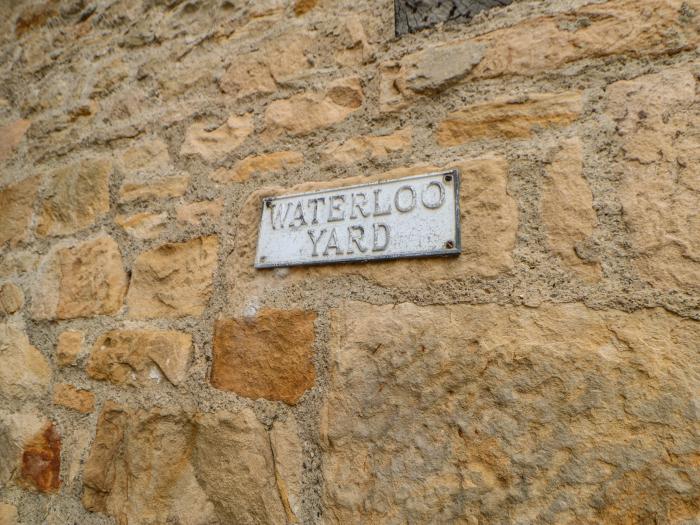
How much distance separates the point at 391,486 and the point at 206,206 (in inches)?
25.4

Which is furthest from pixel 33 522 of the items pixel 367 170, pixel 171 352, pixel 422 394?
pixel 367 170

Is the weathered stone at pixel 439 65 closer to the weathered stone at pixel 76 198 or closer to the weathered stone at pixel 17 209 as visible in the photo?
the weathered stone at pixel 76 198

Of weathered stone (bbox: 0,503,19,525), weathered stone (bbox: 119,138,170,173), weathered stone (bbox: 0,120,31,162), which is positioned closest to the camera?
weathered stone (bbox: 0,503,19,525)

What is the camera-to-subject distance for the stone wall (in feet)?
1.95

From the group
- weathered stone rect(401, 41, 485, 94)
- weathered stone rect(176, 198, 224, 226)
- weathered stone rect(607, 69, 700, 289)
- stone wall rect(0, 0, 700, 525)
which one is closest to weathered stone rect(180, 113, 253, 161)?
stone wall rect(0, 0, 700, 525)

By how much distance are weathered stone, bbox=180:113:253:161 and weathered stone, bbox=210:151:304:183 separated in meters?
0.05

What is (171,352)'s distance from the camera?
0.89 meters

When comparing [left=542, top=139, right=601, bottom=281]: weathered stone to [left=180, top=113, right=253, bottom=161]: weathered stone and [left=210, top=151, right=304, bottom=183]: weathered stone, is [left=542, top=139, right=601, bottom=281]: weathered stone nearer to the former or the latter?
[left=210, top=151, right=304, bottom=183]: weathered stone

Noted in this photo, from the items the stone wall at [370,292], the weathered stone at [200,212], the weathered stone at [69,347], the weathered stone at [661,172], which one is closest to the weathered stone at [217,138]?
the stone wall at [370,292]

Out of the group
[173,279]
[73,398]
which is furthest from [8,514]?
[173,279]

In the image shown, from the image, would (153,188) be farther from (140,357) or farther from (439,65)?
(439,65)

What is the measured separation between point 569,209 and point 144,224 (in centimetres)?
85

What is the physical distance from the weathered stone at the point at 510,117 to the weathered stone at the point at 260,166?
295mm

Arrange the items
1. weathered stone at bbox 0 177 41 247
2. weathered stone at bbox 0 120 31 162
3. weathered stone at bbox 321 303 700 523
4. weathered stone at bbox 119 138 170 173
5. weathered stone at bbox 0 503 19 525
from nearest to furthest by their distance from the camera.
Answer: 1. weathered stone at bbox 321 303 700 523
2. weathered stone at bbox 0 503 19 525
3. weathered stone at bbox 119 138 170 173
4. weathered stone at bbox 0 177 41 247
5. weathered stone at bbox 0 120 31 162
